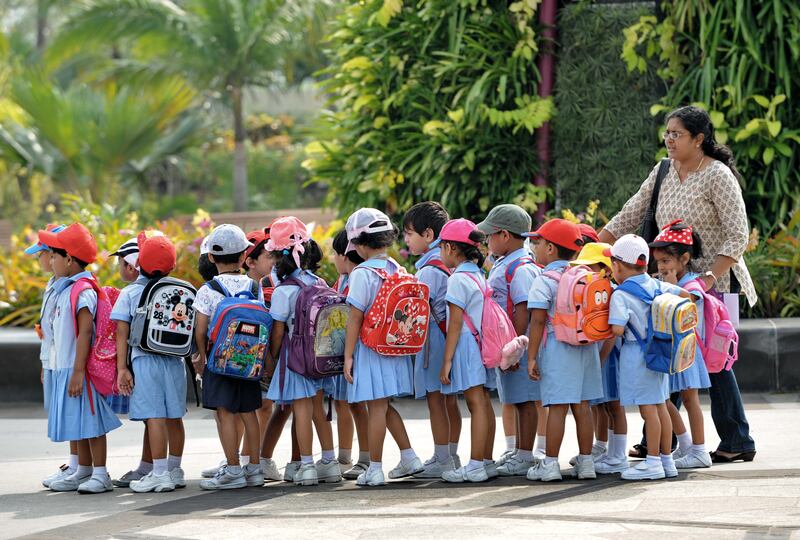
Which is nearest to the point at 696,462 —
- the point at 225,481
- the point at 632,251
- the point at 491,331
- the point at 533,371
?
the point at 533,371

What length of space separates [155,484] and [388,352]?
1425 mm

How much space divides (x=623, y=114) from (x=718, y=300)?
4541mm

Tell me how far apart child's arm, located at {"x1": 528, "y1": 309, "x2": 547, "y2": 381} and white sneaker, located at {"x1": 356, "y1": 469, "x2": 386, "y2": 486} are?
3.13 ft

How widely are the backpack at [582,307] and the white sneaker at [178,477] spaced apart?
2170 millimetres

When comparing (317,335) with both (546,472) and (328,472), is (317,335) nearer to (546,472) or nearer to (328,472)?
(328,472)

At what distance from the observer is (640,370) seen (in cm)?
646

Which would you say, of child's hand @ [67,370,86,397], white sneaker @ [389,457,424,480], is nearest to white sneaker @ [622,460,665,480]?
white sneaker @ [389,457,424,480]

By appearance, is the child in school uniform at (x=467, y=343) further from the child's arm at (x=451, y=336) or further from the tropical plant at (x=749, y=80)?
the tropical plant at (x=749, y=80)

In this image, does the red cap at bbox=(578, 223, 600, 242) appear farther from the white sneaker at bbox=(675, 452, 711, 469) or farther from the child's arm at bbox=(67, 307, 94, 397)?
the child's arm at bbox=(67, 307, 94, 397)

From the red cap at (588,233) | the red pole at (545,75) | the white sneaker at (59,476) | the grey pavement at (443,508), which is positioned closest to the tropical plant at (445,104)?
the red pole at (545,75)

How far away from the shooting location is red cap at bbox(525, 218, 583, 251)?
6664mm

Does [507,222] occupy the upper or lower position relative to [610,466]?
upper

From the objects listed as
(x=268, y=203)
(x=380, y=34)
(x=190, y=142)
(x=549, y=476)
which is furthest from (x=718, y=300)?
(x=268, y=203)

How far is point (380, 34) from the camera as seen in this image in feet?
37.8
